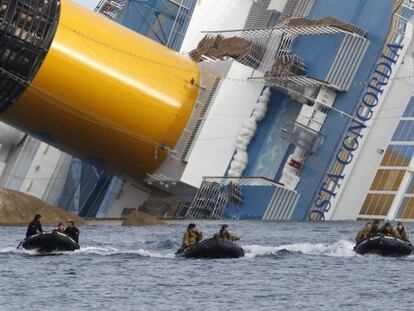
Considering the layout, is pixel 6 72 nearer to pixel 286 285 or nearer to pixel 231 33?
pixel 231 33

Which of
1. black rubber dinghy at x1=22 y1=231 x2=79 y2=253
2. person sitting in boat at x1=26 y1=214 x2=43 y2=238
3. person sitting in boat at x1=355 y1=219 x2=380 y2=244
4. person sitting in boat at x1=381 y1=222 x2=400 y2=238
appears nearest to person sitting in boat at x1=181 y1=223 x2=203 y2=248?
black rubber dinghy at x1=22 y1=231 x2=79 y2=253

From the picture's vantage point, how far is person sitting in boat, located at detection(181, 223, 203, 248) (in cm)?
6531

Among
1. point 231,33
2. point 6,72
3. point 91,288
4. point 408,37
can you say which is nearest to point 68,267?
point 91,288

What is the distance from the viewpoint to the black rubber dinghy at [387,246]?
64.5 metres

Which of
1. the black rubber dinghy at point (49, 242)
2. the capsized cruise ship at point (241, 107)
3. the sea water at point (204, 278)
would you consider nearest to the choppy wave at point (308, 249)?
the sea water at point (204, 278)

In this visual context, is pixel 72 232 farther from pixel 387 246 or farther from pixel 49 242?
pixel 387 246

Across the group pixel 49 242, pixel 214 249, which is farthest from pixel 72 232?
pixel 214 249

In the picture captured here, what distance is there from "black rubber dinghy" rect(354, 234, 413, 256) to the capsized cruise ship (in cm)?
1771

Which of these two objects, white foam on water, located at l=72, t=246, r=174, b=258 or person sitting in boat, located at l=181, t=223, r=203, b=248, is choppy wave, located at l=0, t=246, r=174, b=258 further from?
person sitting in boat, located at l=181, t=223, r=203, b=248

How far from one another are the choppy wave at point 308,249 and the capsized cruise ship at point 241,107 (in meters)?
12.9

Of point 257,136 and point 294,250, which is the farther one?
point 257,136

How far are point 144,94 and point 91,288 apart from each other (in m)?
28.2

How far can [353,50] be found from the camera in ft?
277

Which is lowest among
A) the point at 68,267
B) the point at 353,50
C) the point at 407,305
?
the point at 68,267
